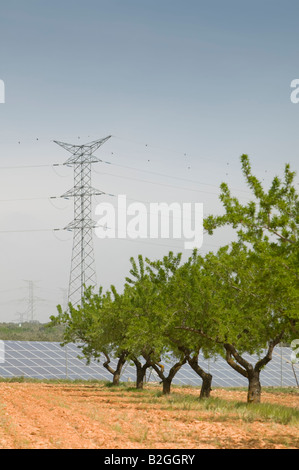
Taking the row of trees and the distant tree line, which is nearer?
the row of trees

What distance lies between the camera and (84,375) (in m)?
61.0

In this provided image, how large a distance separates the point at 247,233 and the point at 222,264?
5262 millimetres

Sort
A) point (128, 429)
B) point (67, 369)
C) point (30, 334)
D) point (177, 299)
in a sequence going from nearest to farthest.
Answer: point (128, 429), point (177, 299), point (67, 369), point (30, 334)

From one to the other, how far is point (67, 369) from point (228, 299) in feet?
107

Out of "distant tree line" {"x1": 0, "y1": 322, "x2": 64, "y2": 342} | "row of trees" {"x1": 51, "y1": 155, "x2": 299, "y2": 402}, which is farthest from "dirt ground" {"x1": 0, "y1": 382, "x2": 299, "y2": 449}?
"distant tree line" {"x1": 0, "y1": 322, "x2": 64, "y2": 342}

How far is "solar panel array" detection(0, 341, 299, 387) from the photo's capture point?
190ft

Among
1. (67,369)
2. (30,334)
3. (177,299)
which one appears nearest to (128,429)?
(177,299)

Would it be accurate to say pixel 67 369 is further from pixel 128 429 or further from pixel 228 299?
pixel 128 429

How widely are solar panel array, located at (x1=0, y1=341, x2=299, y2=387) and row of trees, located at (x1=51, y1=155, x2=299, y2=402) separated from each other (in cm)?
1201

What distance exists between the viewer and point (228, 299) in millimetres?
32312

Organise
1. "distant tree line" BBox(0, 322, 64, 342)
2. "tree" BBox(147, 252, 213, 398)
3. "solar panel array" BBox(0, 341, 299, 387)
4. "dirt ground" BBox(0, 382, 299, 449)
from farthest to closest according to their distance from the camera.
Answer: "distant tree line" BBox(0, 322, 64, 342) < "solar panel array" BBox(0, 341, 299, 387) < "tree" BBox(147, 252, 213, 398) < "dirt ground" BBox(0, 382, 299, 449)

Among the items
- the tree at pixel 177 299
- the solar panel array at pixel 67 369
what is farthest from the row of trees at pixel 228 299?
the solar panel array at pixel 67 369

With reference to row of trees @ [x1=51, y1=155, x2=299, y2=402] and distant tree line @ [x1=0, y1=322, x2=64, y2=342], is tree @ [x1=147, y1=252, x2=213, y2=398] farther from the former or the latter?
distant tree line @ [x1=0, y1=322, x2=64, y2=342]
